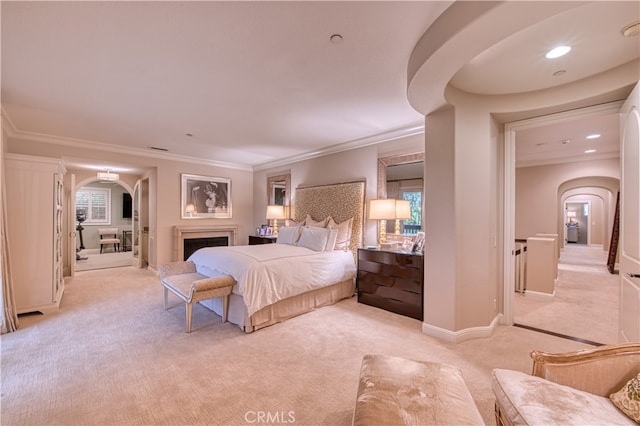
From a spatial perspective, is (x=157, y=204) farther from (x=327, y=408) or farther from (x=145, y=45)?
(x=327, y=408)

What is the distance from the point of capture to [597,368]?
4.47ft

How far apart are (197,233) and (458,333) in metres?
5.54

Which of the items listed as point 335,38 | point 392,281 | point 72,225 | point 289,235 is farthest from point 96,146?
point 392,281

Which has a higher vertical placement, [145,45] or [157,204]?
[145,45]

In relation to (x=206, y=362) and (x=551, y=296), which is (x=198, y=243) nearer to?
(x=206, y=362)

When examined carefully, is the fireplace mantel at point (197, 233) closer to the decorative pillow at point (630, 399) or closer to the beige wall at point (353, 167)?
the beige wall at point (353, 167)

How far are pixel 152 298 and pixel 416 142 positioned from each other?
4.71 meters

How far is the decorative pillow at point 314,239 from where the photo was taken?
4.19 m

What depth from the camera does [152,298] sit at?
167 inches

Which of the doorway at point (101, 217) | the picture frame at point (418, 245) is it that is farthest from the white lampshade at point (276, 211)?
the doorway at point (101, 217)

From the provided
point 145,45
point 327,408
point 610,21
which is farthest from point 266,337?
point 610,21

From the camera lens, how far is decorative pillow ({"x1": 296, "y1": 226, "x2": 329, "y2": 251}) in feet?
13.8

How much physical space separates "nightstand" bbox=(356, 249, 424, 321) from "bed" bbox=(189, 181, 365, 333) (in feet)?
1.24

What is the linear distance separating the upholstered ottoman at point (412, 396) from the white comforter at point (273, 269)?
175 centimetres
